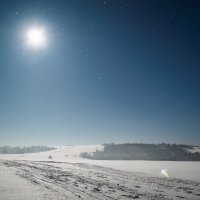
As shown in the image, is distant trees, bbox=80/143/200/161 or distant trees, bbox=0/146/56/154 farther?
distant trees, bbox=0/146/56/154

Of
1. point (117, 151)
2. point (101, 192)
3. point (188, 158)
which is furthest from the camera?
point (117, 151)

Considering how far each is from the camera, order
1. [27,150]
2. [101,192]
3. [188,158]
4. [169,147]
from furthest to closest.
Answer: [27,150] → [169,147] → [188,158] → [101,192]

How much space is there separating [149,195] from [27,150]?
114 m

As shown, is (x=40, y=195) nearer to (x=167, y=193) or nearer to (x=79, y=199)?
(x=79, y=199)

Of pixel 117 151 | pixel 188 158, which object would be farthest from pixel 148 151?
pixel 188 158

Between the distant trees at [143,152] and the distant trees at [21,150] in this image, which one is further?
the distant trees at [21,150]

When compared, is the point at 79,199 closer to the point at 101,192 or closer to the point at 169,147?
the point at 101,192

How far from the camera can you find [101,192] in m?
9.92

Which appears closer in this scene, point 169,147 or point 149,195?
point 149,195

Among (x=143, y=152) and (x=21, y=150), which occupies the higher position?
(x=21, y=150)

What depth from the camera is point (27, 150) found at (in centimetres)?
11588

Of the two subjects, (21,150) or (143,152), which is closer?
(143,152)

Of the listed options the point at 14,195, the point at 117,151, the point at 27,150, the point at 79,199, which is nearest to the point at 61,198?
the point at 79,199

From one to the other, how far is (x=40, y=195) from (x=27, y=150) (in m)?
113
